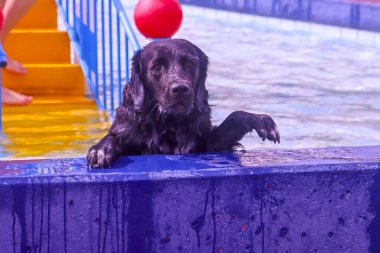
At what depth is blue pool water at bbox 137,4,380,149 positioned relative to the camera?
19.2 ft

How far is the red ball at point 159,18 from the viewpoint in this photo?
4.66m

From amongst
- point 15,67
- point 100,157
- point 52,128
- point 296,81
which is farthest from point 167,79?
point 296,81

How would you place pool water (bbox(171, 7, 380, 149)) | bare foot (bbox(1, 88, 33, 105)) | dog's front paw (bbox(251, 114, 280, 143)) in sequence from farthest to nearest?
bare foot (bbox(1, 88, 33, 105)) → pool water (bbox(171, 7, 380, 149)) → dog's front paw (bbox(251, 114, 280, 143))

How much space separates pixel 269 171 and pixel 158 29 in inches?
77.1

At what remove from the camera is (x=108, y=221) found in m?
2.88

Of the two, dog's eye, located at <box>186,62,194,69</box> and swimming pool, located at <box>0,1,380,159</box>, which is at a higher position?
dog's eye, located at <box>186,62,194,69</box>

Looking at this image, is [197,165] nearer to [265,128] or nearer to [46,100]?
[265,128]

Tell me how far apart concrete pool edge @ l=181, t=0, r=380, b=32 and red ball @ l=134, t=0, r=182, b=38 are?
775cm

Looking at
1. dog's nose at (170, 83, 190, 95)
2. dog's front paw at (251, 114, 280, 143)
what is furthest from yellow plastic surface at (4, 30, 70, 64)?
dog's front paw at (251, 114, 280, 143)

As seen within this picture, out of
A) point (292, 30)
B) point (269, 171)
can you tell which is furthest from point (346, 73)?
point (269, 171)

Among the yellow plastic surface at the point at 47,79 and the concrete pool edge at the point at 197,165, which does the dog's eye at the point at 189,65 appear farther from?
the yellow plastic surface at the point at 47,79

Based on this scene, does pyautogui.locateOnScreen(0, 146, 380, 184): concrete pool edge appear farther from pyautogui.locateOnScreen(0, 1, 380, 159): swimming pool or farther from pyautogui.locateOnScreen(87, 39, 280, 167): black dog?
pyautogui.locateOnScreen(0, 1, 380, 159): swimming pool

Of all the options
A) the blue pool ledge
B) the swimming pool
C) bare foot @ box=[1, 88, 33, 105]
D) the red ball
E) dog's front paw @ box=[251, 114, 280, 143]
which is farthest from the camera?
bare foot @ box=[1, 88, 33, 105]

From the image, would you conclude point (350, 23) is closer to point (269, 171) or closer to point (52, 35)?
point (52, 35)
